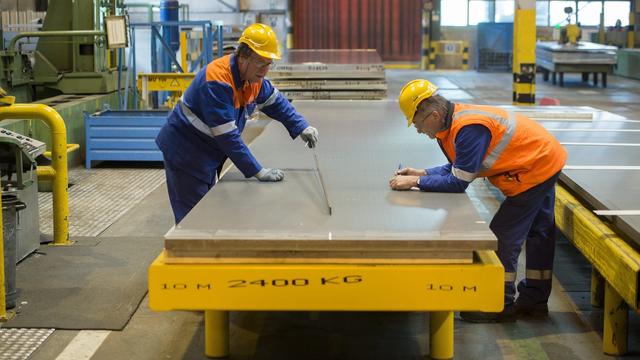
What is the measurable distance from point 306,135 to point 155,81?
21.2 feet

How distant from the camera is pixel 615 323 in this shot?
165 inches

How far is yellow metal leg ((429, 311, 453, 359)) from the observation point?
3955 mm

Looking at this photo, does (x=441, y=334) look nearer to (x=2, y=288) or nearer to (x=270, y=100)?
(x=270, y=100)

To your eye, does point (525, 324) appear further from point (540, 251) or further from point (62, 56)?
point (62, 56)

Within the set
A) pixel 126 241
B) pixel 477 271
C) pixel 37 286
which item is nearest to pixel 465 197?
pixel 477 271

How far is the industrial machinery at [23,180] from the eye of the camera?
222 inches

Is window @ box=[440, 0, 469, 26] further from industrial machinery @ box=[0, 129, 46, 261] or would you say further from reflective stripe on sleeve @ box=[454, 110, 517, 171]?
reflective stripe on sleeve @ box=[454, 110, 517, 171]

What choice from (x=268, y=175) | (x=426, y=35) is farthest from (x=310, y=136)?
(x=426, y=35)

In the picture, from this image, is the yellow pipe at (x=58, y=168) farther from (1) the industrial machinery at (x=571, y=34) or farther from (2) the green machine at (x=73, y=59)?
(1) the industrial machinery at (x=571, y=34)

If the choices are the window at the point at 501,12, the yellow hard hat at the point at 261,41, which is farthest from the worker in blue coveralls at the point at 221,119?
the window at the point at 501,12

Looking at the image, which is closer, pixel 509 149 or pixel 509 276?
pixel 509 149

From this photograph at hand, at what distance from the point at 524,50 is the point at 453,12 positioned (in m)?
14.9

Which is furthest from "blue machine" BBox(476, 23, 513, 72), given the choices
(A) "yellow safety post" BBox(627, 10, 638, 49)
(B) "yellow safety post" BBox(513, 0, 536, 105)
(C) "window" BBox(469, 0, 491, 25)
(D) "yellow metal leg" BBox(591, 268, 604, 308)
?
(D) "yellow metal leg" BBox(591, 268, 604, 308)

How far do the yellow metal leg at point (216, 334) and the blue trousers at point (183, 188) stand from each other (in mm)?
984
